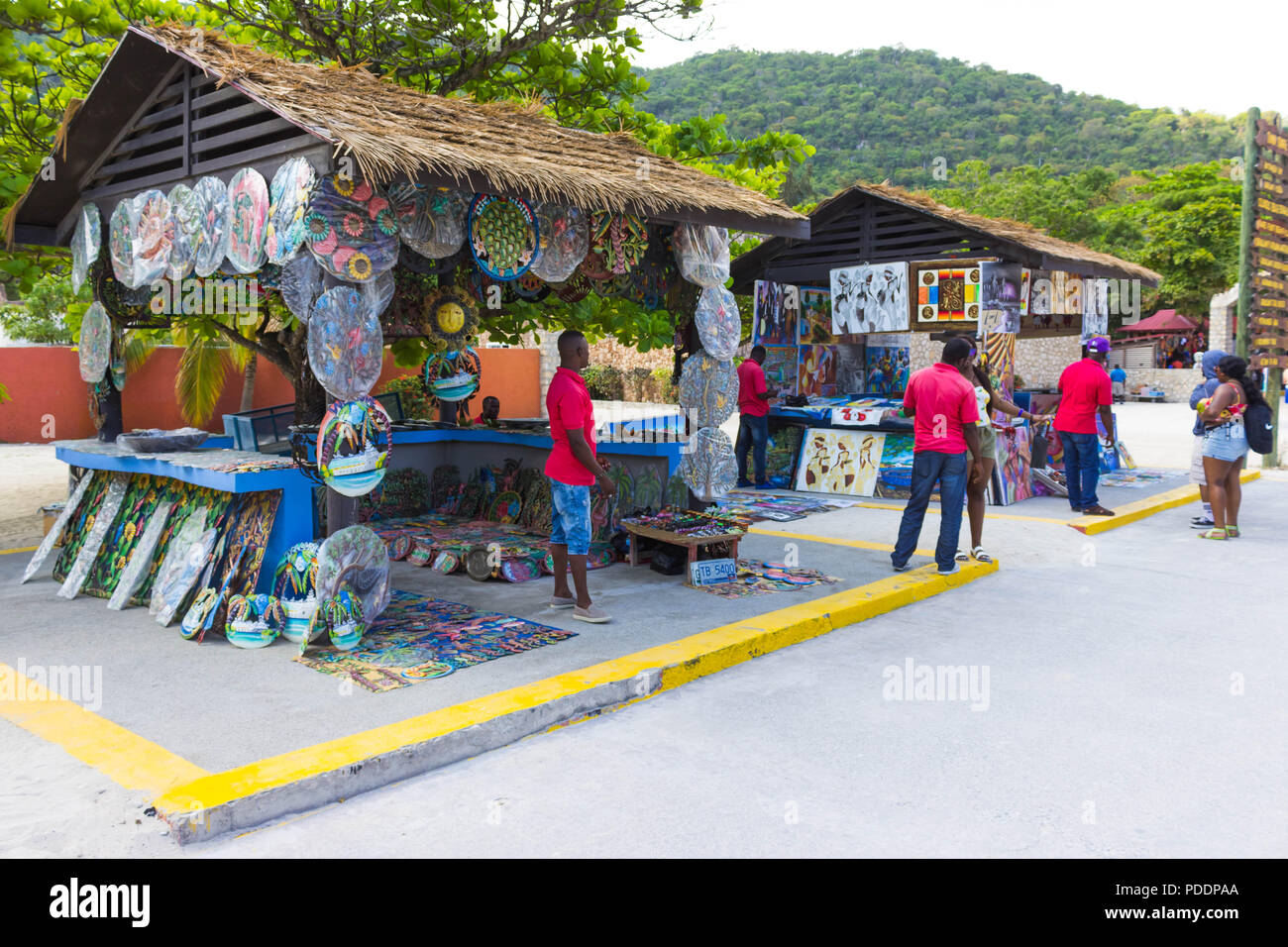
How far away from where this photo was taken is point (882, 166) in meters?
70.8

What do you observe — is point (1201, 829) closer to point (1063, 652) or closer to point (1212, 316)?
point (1063, 652)

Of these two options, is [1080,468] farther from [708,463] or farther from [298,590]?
[298,590]

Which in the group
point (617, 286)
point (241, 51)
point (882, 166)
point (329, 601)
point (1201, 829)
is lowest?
Answer: point (1201, 829)

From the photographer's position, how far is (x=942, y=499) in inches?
326

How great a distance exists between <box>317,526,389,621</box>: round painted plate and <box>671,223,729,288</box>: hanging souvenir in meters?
3.57

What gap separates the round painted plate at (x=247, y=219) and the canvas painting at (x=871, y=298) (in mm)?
9133

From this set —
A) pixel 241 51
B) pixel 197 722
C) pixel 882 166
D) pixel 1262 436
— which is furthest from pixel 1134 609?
pixel 882 166

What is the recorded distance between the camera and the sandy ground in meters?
10.7

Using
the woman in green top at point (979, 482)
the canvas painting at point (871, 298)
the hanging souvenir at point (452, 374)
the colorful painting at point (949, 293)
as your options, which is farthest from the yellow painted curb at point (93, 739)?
the canvas painting at point (871, 298)

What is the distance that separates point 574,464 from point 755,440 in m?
7.69

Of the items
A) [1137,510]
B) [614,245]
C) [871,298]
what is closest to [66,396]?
[871,298]

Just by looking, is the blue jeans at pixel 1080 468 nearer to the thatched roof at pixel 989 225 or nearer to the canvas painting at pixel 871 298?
the thatched roof at pixel 989 225

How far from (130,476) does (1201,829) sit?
769 cm

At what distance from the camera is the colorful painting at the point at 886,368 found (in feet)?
53.8
